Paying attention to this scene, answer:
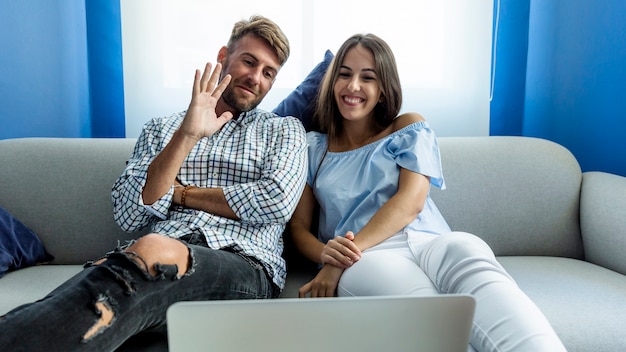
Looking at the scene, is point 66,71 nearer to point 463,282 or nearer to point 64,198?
point 64,198

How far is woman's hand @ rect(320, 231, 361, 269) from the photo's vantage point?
4.41ft

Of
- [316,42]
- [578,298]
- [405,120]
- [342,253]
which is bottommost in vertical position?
[578,298]

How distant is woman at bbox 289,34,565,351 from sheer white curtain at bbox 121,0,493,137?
644 mm

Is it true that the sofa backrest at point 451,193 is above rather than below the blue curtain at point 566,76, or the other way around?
below

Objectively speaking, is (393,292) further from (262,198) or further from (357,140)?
(357,140)

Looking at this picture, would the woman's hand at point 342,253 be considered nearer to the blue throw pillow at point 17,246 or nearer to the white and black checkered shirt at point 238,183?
the white and black checkered shirt at point 238,183

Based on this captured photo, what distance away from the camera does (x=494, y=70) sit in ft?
7.61

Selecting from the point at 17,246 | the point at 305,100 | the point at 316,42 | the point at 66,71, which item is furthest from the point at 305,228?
the point at 66,71

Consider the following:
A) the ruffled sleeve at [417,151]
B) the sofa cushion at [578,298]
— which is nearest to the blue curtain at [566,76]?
the sofa cushion at [578,298]

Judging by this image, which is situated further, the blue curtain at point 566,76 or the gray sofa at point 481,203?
the blue curtain at point 566,76

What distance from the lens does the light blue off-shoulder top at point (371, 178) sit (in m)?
1.54

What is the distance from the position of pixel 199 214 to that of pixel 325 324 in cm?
90

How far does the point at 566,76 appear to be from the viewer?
7.07 feet

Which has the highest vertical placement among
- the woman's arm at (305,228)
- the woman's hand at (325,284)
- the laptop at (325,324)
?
the laptop at (325,324)
